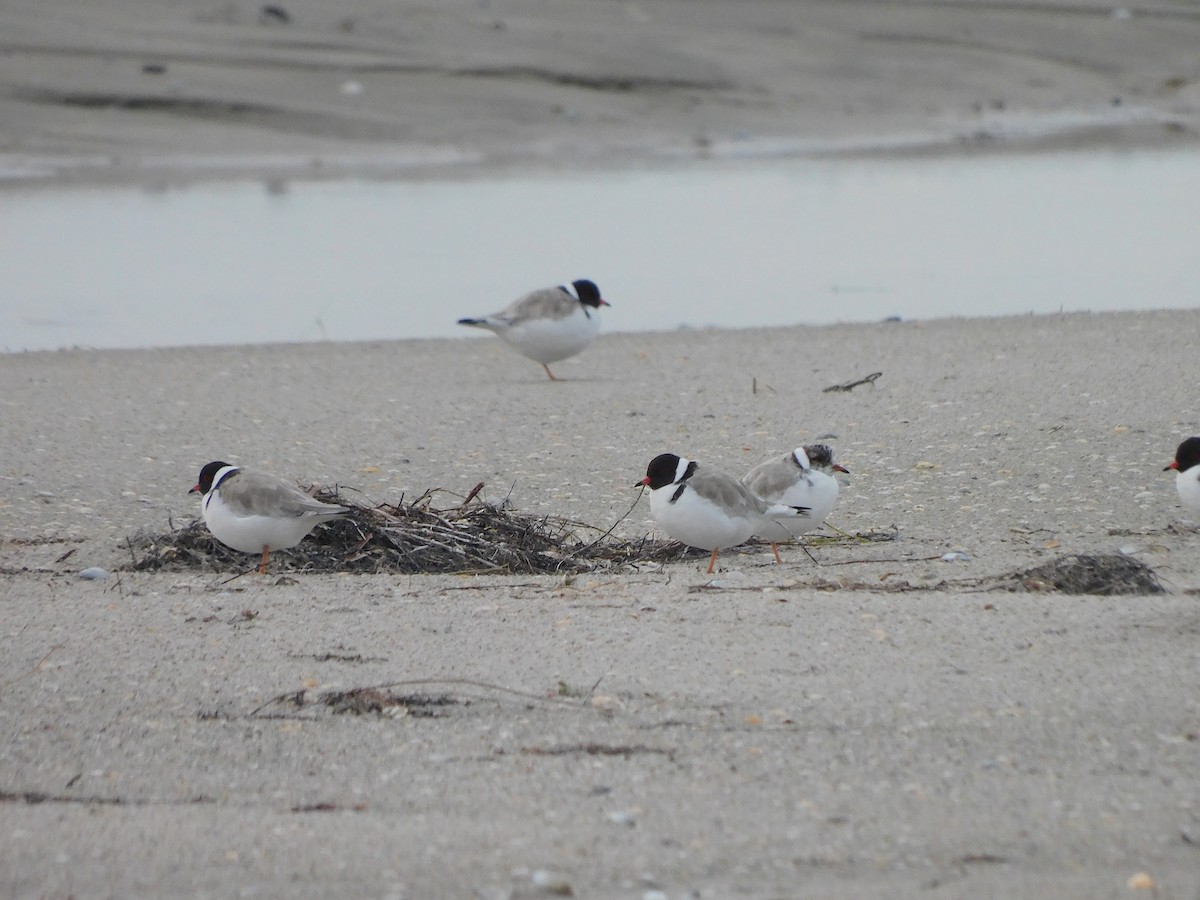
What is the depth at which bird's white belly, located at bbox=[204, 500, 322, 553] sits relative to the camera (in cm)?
544

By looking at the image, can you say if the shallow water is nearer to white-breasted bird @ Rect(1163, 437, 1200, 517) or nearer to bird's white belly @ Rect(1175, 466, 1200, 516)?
white-breasted bird @ Rect(1163, 437, 1200, 517)

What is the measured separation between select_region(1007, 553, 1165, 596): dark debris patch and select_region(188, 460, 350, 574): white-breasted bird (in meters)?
2.33

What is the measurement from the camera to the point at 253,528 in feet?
17.8

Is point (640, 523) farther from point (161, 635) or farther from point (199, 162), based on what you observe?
point (199, 162)

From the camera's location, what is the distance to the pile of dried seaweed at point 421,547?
18.6ft

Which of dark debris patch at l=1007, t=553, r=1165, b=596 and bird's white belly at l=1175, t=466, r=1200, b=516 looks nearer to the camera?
dark debris patch at l=1007, t=553, r=1165, b=596

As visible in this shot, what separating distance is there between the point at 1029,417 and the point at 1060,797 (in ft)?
13.9

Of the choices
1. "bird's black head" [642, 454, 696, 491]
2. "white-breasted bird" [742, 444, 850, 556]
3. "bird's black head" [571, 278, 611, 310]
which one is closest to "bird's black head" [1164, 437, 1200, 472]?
"white-breasted bird" [742, 444, 850, 556]

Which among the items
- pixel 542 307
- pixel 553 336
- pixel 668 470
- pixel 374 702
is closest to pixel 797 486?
pixel 668 470

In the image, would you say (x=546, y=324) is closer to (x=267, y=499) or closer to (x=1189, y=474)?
(x=267, y=499)

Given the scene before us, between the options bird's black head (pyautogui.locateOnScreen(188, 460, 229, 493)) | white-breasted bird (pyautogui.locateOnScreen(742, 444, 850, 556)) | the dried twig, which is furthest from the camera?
the dried twig

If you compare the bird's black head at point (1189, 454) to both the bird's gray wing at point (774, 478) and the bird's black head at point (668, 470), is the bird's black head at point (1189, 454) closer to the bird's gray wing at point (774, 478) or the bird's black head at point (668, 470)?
the bird's gray wing at point (774, 478)

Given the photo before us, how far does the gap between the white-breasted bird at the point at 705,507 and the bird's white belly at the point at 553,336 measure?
12.1ft

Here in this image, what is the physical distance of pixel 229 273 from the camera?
1412 cm
